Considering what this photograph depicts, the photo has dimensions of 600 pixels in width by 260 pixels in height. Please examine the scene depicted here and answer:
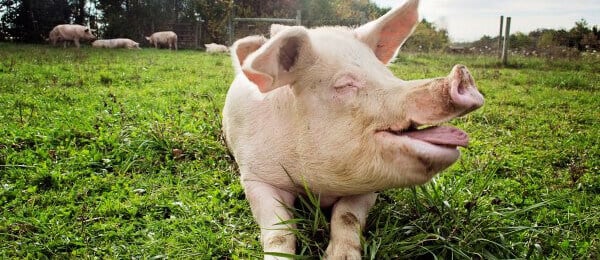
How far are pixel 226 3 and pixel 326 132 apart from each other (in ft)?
78.0

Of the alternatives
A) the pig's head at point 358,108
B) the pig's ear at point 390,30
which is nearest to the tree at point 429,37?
the pig's ear at point 390,30

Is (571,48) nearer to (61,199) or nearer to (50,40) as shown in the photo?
(61,199)

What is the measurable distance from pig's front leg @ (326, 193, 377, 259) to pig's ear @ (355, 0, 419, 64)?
2.82 feet

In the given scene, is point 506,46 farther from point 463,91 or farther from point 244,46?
point 463,91

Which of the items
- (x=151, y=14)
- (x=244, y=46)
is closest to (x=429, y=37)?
(x=151, y=14)

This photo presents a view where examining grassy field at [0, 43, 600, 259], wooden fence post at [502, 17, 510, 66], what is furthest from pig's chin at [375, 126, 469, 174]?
wooden fence post at [502, 17, 510, 66]

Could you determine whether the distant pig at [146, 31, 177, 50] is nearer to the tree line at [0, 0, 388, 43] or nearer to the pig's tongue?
the tree line at [0, 0, 388, 43]

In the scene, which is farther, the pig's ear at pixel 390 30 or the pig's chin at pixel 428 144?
the pig's ear at pixel 390 30

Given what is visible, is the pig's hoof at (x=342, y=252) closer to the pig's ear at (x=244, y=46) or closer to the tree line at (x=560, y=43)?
the pig's ear at (x=244, y=46)

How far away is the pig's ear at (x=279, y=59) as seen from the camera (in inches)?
81.2

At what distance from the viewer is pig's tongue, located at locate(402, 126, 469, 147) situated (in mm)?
1943

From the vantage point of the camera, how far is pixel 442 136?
6.48 feet

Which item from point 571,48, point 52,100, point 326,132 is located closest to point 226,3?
point 571,48

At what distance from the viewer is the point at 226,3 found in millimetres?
24781
